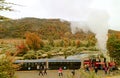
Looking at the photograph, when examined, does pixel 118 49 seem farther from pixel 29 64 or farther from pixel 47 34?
pixel 47 34

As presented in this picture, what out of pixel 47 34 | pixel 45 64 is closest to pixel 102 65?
pixel 45 64

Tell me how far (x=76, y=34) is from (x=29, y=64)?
452 feet

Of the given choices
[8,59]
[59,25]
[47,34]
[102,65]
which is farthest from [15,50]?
[59,25]

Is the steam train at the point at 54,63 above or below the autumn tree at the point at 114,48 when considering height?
below

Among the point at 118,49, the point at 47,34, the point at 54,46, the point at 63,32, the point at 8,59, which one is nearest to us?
the point at 8,59

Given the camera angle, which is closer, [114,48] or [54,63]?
[54,63]

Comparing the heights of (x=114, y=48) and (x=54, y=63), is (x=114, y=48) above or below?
above

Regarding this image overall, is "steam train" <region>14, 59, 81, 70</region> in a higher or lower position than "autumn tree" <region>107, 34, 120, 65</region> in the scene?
lower

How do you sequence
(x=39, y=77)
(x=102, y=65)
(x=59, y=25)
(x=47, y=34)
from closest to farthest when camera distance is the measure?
(x=39, y=77)
(x=102, y=65)
(x=47, y=34)
(x=59, y=25)

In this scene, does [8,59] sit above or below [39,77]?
above

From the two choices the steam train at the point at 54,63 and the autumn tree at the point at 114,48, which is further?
the autumn tree at the point at 114,48

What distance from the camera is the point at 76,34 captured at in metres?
190

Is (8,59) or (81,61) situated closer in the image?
(8,59)

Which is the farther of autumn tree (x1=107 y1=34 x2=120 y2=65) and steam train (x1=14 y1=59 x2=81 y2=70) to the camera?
autumn tree (x1=107 y1=34 x2=120 y2=65)
